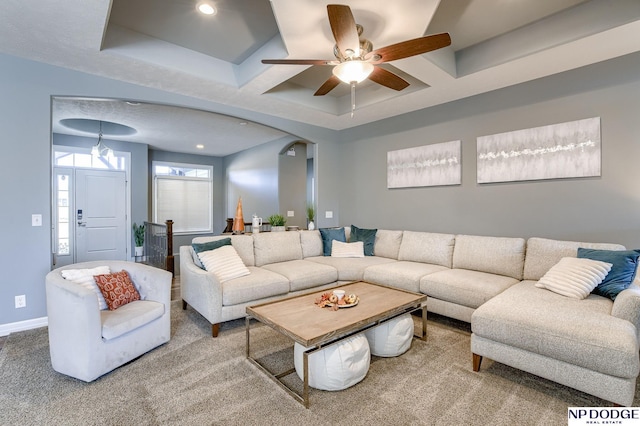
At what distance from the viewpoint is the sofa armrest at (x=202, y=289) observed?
9.41 feet

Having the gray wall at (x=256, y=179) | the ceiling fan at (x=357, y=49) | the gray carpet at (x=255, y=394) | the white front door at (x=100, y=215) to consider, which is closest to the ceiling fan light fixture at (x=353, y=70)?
the ceiling fan at (x=357, y=49)

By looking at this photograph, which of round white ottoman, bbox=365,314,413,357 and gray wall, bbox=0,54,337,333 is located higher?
gray wall, bbox=0,54,337,333

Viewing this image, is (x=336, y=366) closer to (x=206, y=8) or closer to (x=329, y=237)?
(x=329, y=237)

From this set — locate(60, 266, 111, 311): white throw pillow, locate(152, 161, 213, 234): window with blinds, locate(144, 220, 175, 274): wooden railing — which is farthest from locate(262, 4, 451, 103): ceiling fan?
locate(152, 161, 213, 234): window with blinds

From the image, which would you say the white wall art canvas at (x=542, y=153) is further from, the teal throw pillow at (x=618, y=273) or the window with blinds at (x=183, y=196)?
the window with blinds at (x=183, y=196)

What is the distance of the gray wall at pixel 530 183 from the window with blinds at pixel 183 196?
544 cm

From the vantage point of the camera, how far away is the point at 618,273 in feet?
7.75

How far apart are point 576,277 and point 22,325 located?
510 cm

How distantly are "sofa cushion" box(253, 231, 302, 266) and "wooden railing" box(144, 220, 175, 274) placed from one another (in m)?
1.72

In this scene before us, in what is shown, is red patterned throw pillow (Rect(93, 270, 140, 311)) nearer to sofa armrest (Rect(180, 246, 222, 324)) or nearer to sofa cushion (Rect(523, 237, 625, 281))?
sofa armrest (Rect(180, 246, 222, 324))

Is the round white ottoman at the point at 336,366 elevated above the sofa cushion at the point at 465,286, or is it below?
below

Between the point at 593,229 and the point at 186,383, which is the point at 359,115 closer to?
the point at 593,229

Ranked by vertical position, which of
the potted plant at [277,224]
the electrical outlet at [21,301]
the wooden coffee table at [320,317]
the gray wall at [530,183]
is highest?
the gray wall at [530,183]

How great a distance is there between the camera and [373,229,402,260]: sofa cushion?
170 inches
